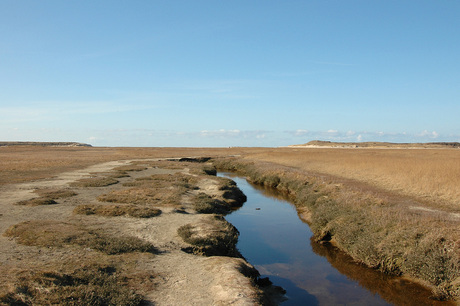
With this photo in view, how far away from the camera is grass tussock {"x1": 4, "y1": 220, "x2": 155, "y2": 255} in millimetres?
10999

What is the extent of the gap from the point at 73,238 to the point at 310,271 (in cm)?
863

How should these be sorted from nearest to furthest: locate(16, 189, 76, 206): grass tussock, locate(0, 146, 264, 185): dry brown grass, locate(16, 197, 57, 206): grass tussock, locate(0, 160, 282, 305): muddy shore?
locate(0, 160, 282, 305): muddy shore
locate(16, 197, 57, 206): grass tussock
locate(16, 189, 76, 206): grass tussock
locate(0, 146, 264, 185): dry brown grass

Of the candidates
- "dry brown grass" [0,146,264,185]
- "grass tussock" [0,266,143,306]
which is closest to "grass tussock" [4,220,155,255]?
"grass tussock" [0,266,143,306]

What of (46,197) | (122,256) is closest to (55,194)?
(46,197)

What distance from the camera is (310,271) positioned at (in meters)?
12.3

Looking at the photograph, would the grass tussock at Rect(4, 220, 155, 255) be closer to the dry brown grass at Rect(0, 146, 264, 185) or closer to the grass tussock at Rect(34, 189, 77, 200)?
the grass tussock at Rect(34, 189, 77, 200)

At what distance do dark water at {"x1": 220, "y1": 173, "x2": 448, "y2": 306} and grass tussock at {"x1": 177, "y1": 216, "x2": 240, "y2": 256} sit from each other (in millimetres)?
1271

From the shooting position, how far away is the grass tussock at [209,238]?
467 inches

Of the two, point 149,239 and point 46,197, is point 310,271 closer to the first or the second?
point 149,239

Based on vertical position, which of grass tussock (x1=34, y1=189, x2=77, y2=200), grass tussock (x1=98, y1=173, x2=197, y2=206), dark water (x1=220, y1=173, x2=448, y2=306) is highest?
grass tussock (x1=34, y1=189, x2=77, y2=200)

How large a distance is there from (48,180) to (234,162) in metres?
31.8

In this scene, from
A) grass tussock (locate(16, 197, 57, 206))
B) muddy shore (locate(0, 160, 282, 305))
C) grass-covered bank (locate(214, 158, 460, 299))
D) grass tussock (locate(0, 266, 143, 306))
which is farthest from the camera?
grass tussock (locate(16, 197, 57, 206))

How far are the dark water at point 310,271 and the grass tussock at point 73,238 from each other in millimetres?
4708

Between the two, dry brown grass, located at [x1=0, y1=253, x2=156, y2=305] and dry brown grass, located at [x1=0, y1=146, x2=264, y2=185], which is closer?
dry brown grass, located at [x1=0, y1=253, x2=156, y2=305]
